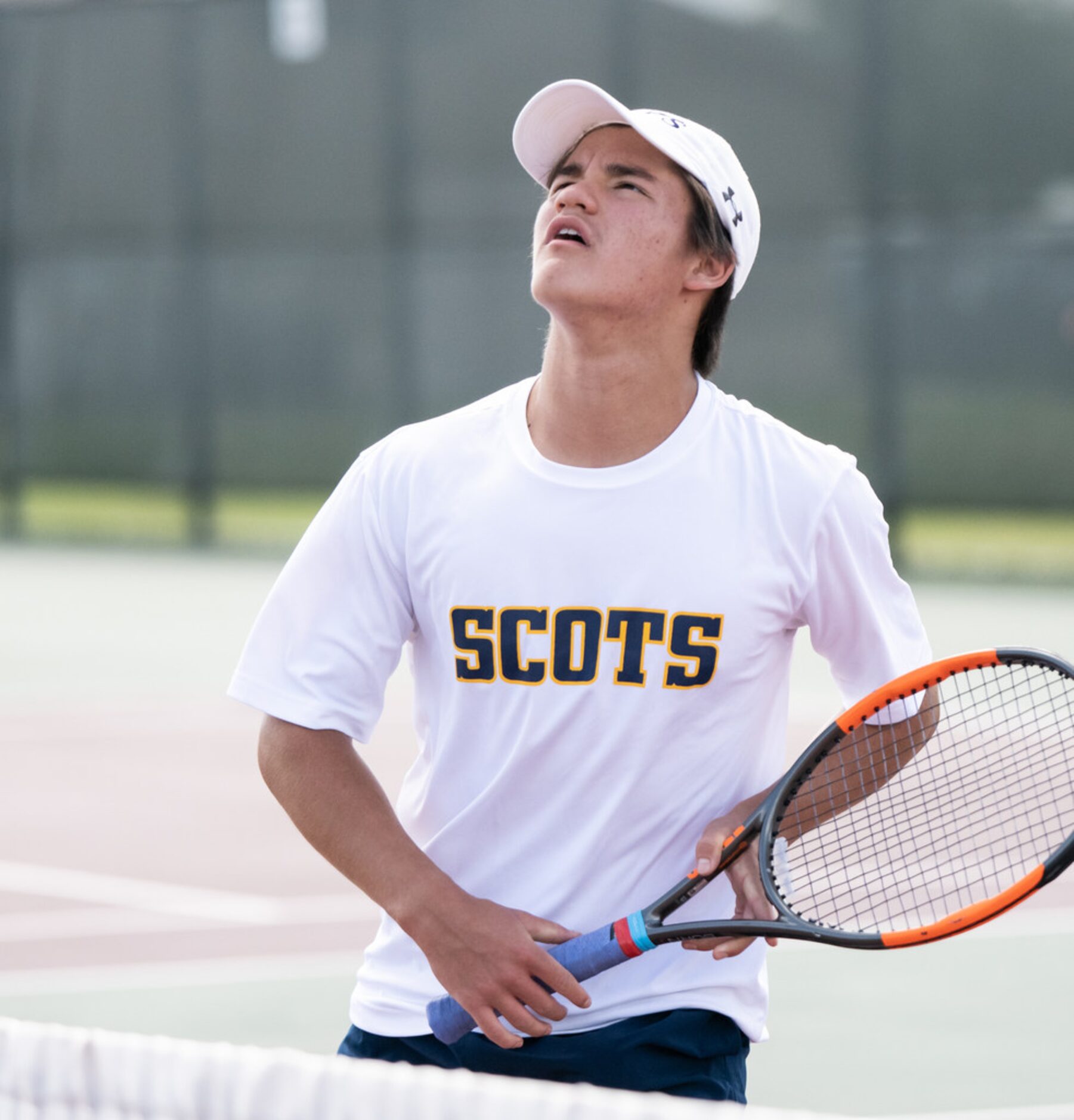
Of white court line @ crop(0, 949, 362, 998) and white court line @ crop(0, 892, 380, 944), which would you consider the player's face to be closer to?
white court line @ crop(0, 949, 362, 998)

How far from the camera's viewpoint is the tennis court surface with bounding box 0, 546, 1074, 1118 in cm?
446

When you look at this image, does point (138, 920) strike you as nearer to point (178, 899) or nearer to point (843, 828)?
point (178, 899)

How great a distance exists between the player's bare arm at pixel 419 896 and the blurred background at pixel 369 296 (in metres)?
4.29

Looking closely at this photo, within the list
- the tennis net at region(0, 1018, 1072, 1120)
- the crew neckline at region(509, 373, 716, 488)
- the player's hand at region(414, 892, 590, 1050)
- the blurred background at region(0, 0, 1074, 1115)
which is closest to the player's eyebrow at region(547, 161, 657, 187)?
the crew neckline at region(509, 373, 716, 488)

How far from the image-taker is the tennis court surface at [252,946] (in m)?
4.46

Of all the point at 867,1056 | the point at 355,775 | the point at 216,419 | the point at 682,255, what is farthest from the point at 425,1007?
the point at 216,419

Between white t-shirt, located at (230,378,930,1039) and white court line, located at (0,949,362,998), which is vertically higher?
white t-shirt, located at (230,378,930,1039)

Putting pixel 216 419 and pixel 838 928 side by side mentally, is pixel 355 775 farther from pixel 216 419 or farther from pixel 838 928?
pixel 216 419

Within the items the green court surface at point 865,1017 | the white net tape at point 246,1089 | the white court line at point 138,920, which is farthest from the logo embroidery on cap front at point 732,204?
the white court line at point 138,920

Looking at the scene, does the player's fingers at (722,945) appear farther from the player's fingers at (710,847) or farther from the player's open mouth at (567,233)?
the player's open mouth at (567,233)

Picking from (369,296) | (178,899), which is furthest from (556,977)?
(369,296)

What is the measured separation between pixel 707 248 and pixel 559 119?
0.26 m

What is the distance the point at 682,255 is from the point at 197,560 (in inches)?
517

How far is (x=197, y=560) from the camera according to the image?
15.4m
